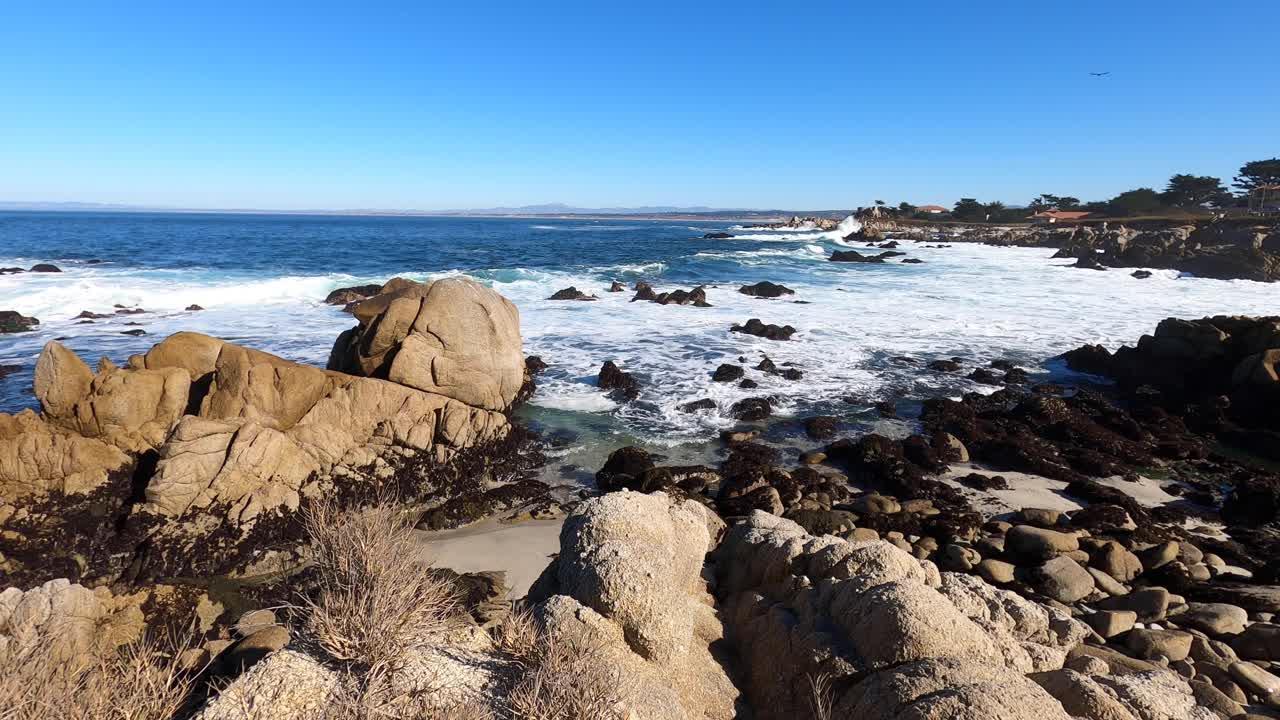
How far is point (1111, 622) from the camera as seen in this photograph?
6.07 m

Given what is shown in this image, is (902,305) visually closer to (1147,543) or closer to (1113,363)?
(1113,363)

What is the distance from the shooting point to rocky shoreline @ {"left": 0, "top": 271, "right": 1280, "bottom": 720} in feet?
13.2

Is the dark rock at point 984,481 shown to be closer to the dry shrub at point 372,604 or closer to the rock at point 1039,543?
the rock at point 1039,543

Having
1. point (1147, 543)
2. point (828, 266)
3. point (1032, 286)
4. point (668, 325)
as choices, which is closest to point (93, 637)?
point (1147, 543)

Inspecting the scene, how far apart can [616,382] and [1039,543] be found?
31.7 feet

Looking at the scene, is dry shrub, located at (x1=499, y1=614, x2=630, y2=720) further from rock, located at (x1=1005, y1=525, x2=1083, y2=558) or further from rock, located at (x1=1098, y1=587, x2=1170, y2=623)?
rock, located at (x1=1005, y1=525, x2=1083, y2=558)

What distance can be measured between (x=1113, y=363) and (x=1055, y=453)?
8022mm

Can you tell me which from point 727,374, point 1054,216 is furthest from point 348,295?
point 1054,216

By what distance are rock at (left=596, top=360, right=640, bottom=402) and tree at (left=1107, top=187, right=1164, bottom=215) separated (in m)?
100.0

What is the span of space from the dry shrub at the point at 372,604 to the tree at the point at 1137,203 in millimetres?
109391

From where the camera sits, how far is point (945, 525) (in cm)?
891

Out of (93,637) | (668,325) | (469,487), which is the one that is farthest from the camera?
(668,325)

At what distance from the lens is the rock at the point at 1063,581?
23.4 ft

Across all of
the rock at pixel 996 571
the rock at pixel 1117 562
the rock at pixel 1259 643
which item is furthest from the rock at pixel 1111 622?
the rock at pixel 1117 562
